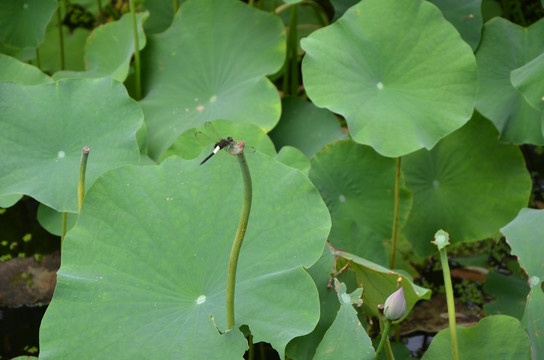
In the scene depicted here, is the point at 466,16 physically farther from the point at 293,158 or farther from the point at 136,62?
the point at 136,62

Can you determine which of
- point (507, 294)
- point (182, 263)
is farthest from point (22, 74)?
point (507, 294)

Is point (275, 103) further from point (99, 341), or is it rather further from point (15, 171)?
point (99, 341)

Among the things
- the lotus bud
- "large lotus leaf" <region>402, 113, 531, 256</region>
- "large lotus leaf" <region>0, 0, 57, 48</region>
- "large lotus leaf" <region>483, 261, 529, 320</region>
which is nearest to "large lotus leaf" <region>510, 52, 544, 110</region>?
"large lotus leaf" <region>402, 113, 531, 256</region>

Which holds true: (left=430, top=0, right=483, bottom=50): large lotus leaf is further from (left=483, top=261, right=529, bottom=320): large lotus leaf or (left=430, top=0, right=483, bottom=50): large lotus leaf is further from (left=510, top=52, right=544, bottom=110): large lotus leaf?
(left=483, top=261, right=529, bottom=320): large lotus leaf

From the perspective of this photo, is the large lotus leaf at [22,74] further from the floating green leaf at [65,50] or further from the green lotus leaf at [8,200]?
the floating green leaf at [65,50]

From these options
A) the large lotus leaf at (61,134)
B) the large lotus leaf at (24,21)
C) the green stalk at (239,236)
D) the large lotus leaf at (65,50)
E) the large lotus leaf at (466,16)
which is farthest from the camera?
the large lotus leaf at (65,50)

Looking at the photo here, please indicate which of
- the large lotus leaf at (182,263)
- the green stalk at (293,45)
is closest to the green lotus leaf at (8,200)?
the large lotus leaf at (182,263)
